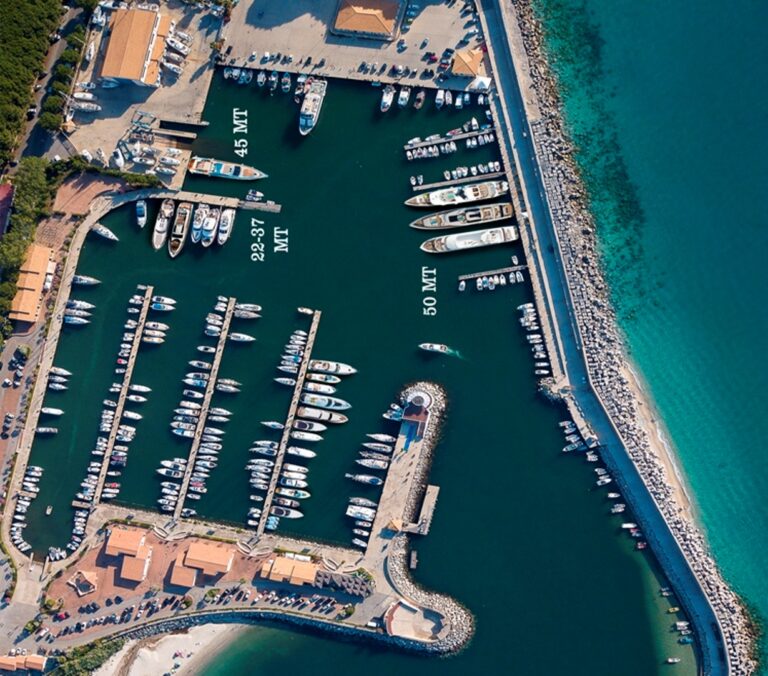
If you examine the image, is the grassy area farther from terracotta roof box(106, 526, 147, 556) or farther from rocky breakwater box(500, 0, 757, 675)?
rocky breakwater box(500, 0, 757, 675)

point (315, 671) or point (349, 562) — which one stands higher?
point (349, 562)

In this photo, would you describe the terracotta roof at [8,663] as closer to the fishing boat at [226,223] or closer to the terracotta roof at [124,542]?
the terracotta roof at [124,542]

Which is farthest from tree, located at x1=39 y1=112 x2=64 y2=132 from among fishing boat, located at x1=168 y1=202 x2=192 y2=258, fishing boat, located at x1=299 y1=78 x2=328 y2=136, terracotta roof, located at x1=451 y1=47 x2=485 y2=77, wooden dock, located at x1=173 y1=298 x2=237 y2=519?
terracotta roof, located at x1=451 y1=47 x2=485 y2=77

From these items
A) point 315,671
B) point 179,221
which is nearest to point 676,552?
point 315,671

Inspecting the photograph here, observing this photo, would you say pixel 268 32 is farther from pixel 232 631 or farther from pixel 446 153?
pixel 232 631

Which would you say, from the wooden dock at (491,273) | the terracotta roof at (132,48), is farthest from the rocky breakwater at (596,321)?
the terracotta roof at (132,48)
